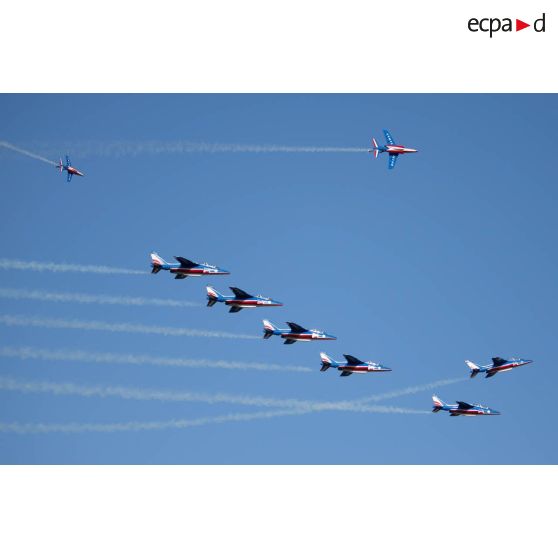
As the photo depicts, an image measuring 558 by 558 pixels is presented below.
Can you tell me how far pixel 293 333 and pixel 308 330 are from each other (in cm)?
135

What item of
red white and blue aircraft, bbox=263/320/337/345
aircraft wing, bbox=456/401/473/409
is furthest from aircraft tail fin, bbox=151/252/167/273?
aircraft wing, bbox=456/401/473/409

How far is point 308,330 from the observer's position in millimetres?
93000

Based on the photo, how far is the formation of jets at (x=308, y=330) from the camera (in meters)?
89.3

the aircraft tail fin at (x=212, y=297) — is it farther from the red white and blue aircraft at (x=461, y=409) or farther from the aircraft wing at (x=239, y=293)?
the red white and blue aircraft at (x=461, y=409)

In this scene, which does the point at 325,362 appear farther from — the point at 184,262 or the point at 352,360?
the point at 184,262

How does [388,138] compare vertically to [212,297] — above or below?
above

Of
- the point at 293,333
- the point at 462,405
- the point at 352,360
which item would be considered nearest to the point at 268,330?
the point at 293,333

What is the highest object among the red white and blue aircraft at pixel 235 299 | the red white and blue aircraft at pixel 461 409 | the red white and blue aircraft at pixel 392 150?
the red white and blue aircraft at pixel 392 150

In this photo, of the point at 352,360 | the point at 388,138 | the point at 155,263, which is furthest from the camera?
the point at 388,138

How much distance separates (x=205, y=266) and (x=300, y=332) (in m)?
8.72

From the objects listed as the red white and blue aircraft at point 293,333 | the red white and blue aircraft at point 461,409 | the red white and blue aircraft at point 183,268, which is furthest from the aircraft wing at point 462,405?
the red white and blue aircraft at point 183,268

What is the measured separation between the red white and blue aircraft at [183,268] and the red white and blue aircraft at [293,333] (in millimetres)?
5419
